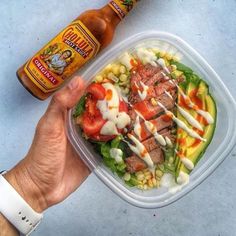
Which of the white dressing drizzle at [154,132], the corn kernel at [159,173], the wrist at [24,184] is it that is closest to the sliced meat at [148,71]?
the white dressing drizzle at [154,132]

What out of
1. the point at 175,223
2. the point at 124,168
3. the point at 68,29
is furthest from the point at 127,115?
the point at 175,223

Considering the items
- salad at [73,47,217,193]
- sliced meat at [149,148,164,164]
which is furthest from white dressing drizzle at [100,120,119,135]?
sliced meat at [149,148,164,164]

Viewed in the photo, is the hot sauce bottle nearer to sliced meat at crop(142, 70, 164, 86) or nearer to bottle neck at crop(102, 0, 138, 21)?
bottle neck at crop(102, 0, 138, 21)

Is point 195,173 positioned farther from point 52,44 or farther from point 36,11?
point 36,11

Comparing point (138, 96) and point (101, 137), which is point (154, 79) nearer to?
point (138, 96)

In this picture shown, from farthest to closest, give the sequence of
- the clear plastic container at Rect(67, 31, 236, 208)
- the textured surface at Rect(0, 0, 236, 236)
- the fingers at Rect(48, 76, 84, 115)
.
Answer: the textured surface at Rect(0, 0, 236, 236) → the clear plastic container at Rect(67, 31, 236, 208) → the fingers at Rect(48, 76, 84, 115)

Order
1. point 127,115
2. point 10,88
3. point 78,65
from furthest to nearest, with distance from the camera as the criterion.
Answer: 1. point 10,88
2. point 78,65
3. point 127,115
